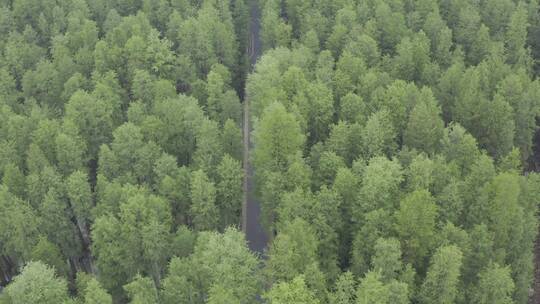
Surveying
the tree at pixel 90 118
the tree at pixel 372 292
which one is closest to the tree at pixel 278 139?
the tree at pixel 372 292

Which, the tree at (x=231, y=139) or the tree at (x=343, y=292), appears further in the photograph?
the tree at (x=231, y=139)

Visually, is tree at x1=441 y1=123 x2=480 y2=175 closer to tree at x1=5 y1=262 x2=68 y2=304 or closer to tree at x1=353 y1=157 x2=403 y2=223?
tree at x1=353 y1=157 x2=403 y2=223

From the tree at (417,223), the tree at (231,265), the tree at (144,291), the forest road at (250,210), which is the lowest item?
the forest road at (250,210)

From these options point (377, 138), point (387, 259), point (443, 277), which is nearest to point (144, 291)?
point (387, 259)

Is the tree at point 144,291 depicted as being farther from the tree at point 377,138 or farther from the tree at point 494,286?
the tree at point 494,286

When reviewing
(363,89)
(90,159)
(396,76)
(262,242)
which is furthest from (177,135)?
(396,76)

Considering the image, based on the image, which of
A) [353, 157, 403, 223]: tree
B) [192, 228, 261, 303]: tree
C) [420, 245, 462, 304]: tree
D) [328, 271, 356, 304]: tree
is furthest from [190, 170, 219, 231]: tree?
[420, 245, 462, 304]: tree

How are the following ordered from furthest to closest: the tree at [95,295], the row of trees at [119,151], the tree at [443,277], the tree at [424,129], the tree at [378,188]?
the tree at [424,129] < the tree at [378,188] < the row of trees at [119,151] < the tree at [95,295] < the tree at [443,277]
